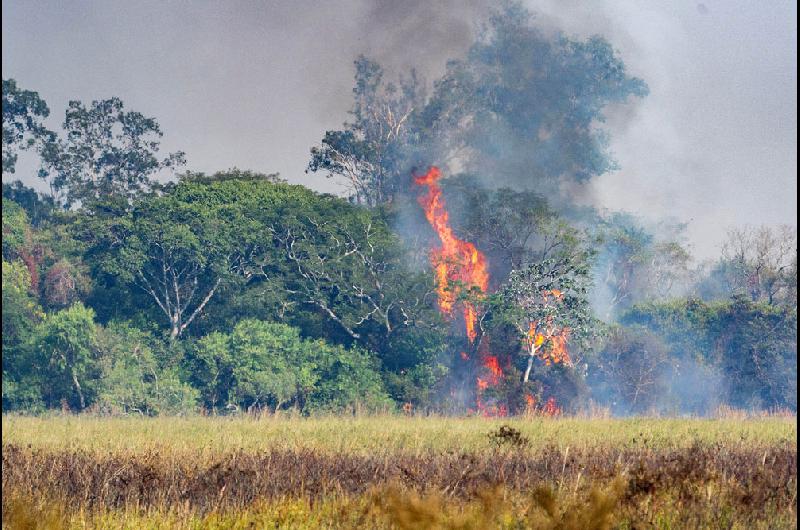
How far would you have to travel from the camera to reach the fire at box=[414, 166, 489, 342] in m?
40.5

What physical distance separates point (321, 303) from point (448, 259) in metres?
4.75

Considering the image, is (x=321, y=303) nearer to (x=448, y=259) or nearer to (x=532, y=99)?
(x=448, y=259)

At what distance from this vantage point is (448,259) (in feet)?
136

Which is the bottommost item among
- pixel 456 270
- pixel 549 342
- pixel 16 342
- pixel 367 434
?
pixel 367 434

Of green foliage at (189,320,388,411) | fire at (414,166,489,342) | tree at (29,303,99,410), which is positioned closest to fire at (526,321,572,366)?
fire at (414,166,489,342)

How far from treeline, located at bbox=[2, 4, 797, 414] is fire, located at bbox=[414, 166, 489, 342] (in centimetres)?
40

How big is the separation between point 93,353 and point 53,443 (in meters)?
17.2

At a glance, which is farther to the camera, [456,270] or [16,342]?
[456,270]

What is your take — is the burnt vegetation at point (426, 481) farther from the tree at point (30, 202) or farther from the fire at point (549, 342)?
the tree at point (30, 202)

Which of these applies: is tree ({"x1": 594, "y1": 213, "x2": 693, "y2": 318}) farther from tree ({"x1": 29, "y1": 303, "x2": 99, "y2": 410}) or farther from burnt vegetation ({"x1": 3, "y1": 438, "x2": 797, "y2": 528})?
burnt vegetation ({"x1": 3, "y1": 438, "x2": 797, "y2": 528})

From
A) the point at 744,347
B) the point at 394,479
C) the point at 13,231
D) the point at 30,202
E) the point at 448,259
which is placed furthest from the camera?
the point at 30,202

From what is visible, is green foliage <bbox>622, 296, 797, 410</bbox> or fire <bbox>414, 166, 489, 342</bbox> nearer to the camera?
fire <bbox>414, 166, 489, 342</bbox>

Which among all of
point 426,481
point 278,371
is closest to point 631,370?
point 278,371

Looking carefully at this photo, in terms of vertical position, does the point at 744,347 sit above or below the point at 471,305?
below
